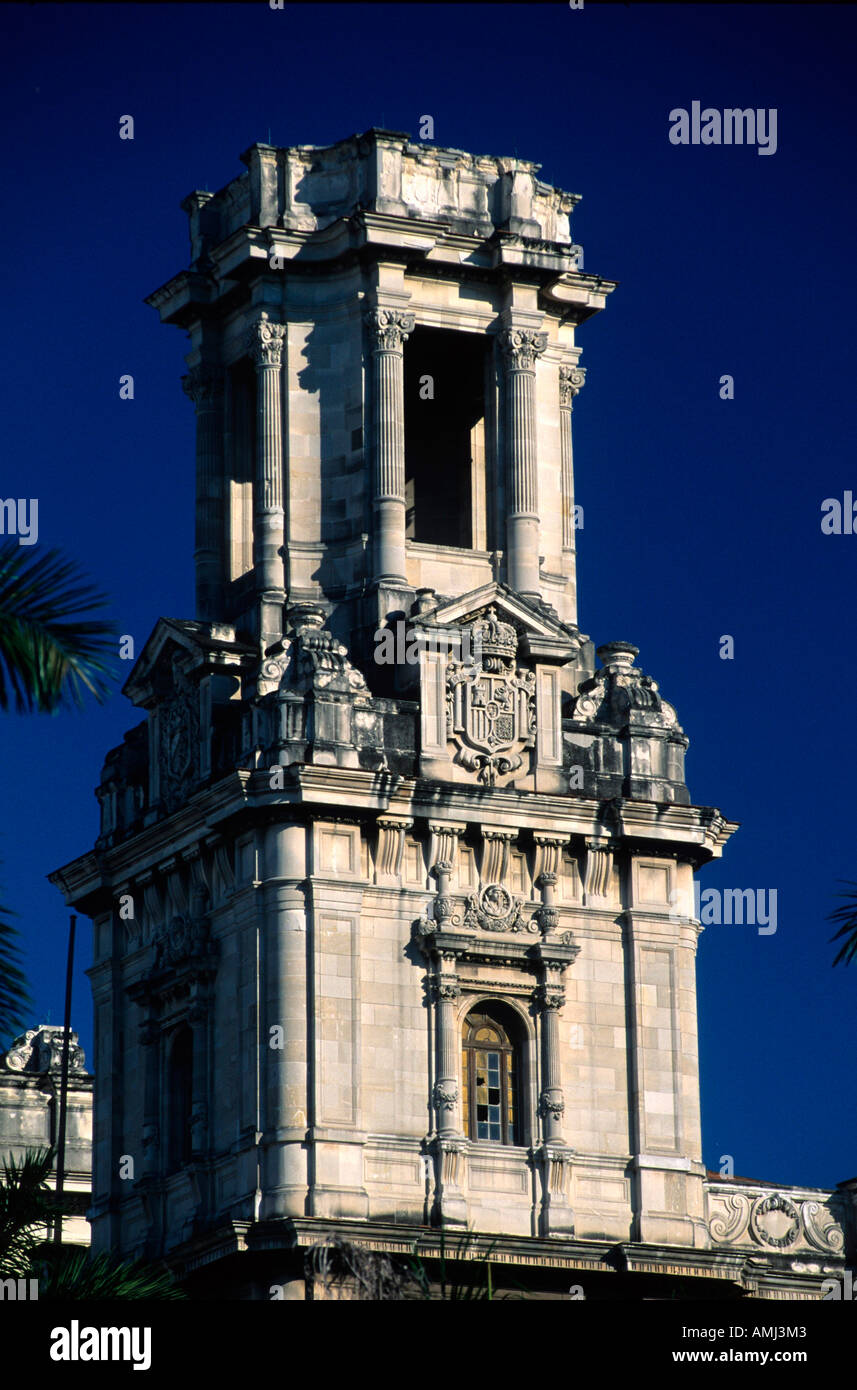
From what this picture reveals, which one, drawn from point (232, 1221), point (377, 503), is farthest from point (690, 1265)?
point (377, 503)

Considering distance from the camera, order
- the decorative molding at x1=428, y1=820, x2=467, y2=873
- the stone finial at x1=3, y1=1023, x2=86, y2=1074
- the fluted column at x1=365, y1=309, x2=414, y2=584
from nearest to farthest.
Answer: the decorative molding at x1=428, y1=820, x2=467, y2=873
the fluted column at x1=365, y1=309, x2=414, y2=584
the stone finial at x1=3, y1=1023, x2=86, y2=1074

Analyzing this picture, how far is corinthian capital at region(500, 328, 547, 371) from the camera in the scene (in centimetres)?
7875

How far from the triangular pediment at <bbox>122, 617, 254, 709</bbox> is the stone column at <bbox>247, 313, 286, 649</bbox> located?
110cm

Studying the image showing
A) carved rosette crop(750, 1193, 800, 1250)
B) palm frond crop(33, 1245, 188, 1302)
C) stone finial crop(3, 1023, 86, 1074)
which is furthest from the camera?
stone finial crop(3, 1023, 86, 1074)

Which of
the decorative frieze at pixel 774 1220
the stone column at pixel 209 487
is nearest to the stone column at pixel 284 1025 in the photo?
the stone column at pixel 209 487

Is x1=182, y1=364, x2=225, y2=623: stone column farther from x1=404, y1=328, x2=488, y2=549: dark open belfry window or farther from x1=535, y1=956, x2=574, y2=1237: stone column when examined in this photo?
x1=535, y1=956, x2=574, y2=1237: stone column

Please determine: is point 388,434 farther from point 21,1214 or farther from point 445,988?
point 21,1214

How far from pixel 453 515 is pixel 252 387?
16.4 feet

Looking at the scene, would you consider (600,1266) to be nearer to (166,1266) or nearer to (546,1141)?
(546,1141)

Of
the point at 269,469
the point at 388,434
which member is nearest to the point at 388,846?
the point at 388,434

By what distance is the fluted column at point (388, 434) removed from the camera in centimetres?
7612

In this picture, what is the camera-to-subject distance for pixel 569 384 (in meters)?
80.6

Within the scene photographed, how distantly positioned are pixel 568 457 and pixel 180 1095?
1482cm

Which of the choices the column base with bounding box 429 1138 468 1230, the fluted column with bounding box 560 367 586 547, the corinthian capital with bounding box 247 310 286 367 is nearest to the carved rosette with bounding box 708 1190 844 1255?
the column base with bounding box 429 1138 468 1230
